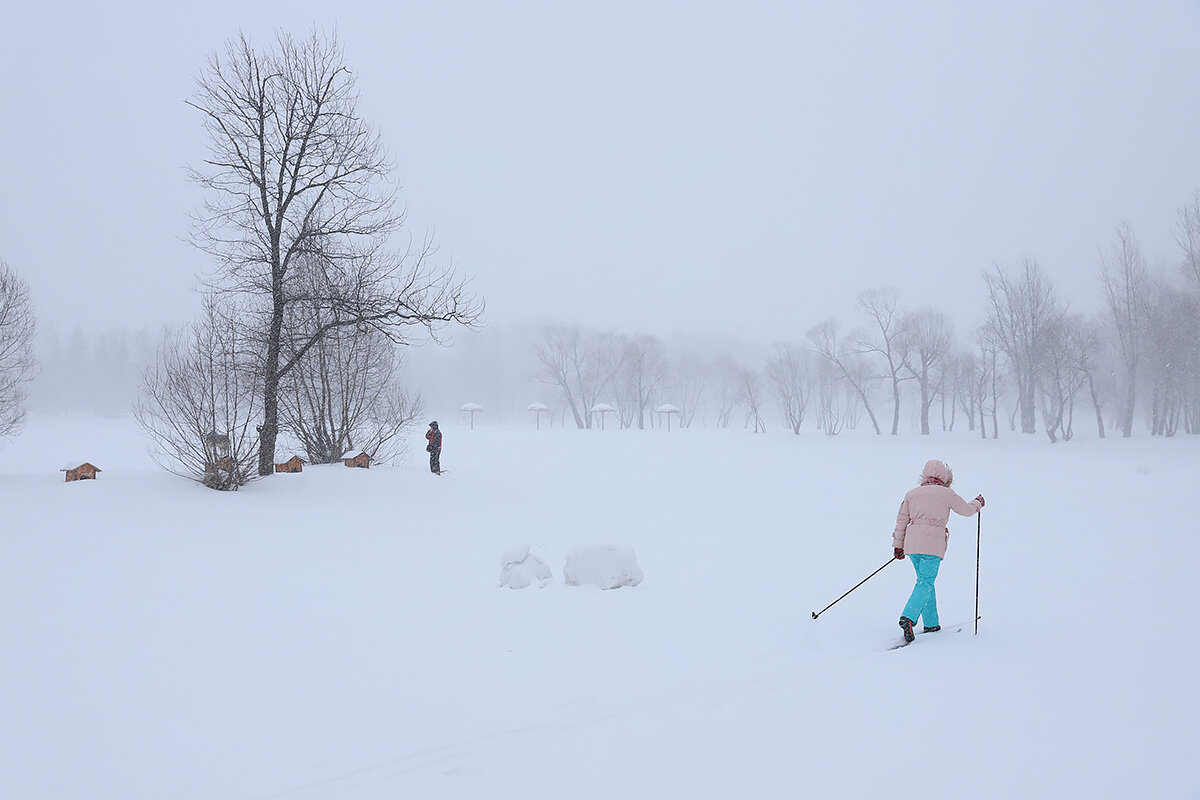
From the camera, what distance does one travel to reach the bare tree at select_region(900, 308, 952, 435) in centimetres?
4941

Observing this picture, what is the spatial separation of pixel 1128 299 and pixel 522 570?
48.7 meters

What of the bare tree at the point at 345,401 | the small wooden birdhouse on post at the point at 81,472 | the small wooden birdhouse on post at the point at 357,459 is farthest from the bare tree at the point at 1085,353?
the small wooden birdhouse on post at the point at 81,472

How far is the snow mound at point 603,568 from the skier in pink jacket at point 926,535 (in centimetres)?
298

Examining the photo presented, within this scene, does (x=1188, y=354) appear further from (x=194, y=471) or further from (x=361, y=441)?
(x=194, y=471)

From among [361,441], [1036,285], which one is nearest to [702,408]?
[1036,285]

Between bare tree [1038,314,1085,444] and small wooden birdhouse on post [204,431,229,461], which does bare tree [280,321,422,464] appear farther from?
bare tree [1038,314,1085,444]

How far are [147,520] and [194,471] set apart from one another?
288cm

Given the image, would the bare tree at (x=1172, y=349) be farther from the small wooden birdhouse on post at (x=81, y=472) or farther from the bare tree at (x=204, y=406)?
the small wooden birdhouse on post at (x=81, y=472)

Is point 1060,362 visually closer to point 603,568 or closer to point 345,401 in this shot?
point 345,401

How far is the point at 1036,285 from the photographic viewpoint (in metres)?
43.2

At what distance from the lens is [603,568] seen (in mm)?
7562

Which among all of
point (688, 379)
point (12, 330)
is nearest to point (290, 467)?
point (12, 330)

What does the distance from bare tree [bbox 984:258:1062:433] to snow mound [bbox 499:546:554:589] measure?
145 feet

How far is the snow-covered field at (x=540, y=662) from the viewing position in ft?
11.5
